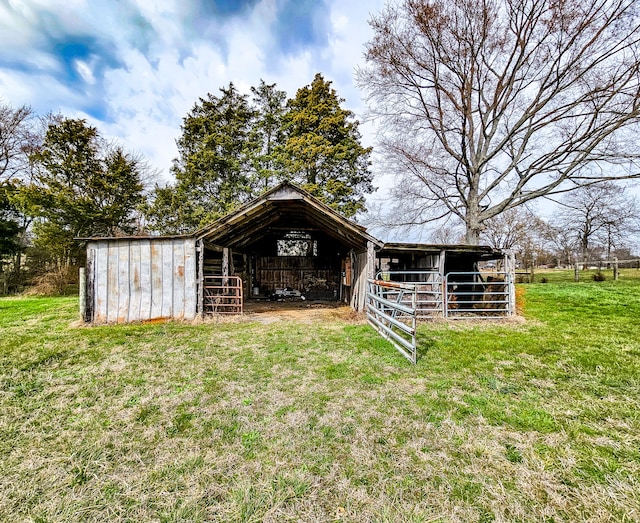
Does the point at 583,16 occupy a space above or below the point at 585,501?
above

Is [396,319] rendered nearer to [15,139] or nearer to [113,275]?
[113,275]

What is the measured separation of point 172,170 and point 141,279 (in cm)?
1422

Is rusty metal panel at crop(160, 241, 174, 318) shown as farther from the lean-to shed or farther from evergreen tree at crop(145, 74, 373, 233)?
evergreen tree at crop(145, 74, 373, 233)

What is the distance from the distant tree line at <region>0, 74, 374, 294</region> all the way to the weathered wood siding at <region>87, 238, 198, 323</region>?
10.2 metres

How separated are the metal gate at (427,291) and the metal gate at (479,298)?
1.02 ft

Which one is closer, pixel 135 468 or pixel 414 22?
pixel 135 468

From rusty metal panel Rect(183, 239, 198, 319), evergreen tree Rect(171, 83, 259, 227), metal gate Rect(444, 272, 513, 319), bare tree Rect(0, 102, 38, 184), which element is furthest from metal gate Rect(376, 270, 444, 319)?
bare tree Rect(0, 102, 38, 184)

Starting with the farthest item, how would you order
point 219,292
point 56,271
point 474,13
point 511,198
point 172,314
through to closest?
1. point 56,271
2. point 511,198
3. point 474,13
4. point 219,292
5. point 172,314

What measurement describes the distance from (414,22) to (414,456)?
15364mm

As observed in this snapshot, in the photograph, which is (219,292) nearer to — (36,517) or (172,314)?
(172,314)

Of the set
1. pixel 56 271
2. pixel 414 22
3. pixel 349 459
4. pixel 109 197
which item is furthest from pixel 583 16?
pixel 56 271

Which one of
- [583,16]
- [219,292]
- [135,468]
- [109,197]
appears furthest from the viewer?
[109,197]

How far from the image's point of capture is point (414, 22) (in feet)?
38.3

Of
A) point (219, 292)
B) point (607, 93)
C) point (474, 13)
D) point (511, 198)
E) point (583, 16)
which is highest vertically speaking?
point (474, 13)
